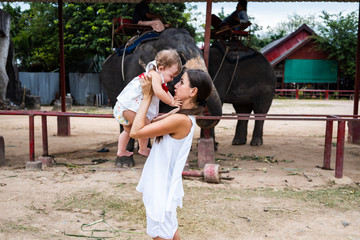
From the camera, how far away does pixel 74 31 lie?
58.0 ft

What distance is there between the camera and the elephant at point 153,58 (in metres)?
4.75

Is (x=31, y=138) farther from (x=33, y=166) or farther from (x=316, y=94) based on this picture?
(x=316, y=94)

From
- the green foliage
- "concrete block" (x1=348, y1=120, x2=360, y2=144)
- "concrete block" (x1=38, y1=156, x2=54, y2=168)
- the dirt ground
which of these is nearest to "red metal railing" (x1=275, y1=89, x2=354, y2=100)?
the green foliage

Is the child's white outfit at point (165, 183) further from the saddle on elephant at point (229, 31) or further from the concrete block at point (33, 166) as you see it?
the saddle on elephant at point (229, 31)

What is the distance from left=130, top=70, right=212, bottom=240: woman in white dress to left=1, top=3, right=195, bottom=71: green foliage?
1461 cm

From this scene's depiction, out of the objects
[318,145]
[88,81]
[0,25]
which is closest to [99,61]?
[88,81]

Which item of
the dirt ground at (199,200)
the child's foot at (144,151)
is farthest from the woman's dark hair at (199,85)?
the dirt ground at (199,200)

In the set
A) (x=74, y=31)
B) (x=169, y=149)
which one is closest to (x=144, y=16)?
(x=169, y=149)

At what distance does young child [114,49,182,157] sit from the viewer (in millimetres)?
2055

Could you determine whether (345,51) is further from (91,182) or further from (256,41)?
(91,182)

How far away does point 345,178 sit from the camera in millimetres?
4750

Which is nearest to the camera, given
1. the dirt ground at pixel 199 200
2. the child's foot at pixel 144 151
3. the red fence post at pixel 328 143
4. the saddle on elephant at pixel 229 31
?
the child's foot at pixel 144 151

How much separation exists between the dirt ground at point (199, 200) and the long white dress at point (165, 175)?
100 centimetres

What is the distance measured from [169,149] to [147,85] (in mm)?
379
